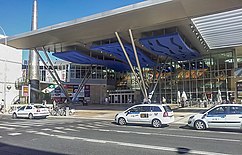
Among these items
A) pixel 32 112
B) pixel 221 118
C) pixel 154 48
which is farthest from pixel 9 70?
pixel 221 118

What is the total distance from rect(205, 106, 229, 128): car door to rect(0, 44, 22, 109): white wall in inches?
1430

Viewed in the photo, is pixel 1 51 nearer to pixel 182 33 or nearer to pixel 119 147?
pixel 182 33

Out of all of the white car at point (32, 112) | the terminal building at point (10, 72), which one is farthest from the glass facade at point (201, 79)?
the white car at point (32, 112)

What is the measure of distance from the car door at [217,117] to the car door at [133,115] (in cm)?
451

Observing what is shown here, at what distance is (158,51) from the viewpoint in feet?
125

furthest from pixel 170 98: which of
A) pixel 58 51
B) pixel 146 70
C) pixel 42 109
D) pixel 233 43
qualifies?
pixel 42 109

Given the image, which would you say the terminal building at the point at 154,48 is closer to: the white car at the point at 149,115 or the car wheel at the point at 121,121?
the white car at the point at 149,115

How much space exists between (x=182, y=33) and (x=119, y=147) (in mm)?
25156

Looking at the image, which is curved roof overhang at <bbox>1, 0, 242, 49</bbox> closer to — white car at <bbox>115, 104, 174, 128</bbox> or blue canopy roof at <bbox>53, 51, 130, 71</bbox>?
blue canopy roof at <bbox>53, 51, 130, 71</bbox>

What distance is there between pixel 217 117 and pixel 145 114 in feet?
14.8

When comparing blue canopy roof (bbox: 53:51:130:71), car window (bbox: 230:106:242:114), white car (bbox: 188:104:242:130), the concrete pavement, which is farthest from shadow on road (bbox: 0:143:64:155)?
blue canopy roof (bbox: 53:51:130:71)

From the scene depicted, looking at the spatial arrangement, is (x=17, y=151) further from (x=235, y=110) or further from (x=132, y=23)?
(x=132, y=23)

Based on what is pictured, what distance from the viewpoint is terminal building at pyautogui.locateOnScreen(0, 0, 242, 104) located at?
995 inches

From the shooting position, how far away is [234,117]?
14461 millimetres
